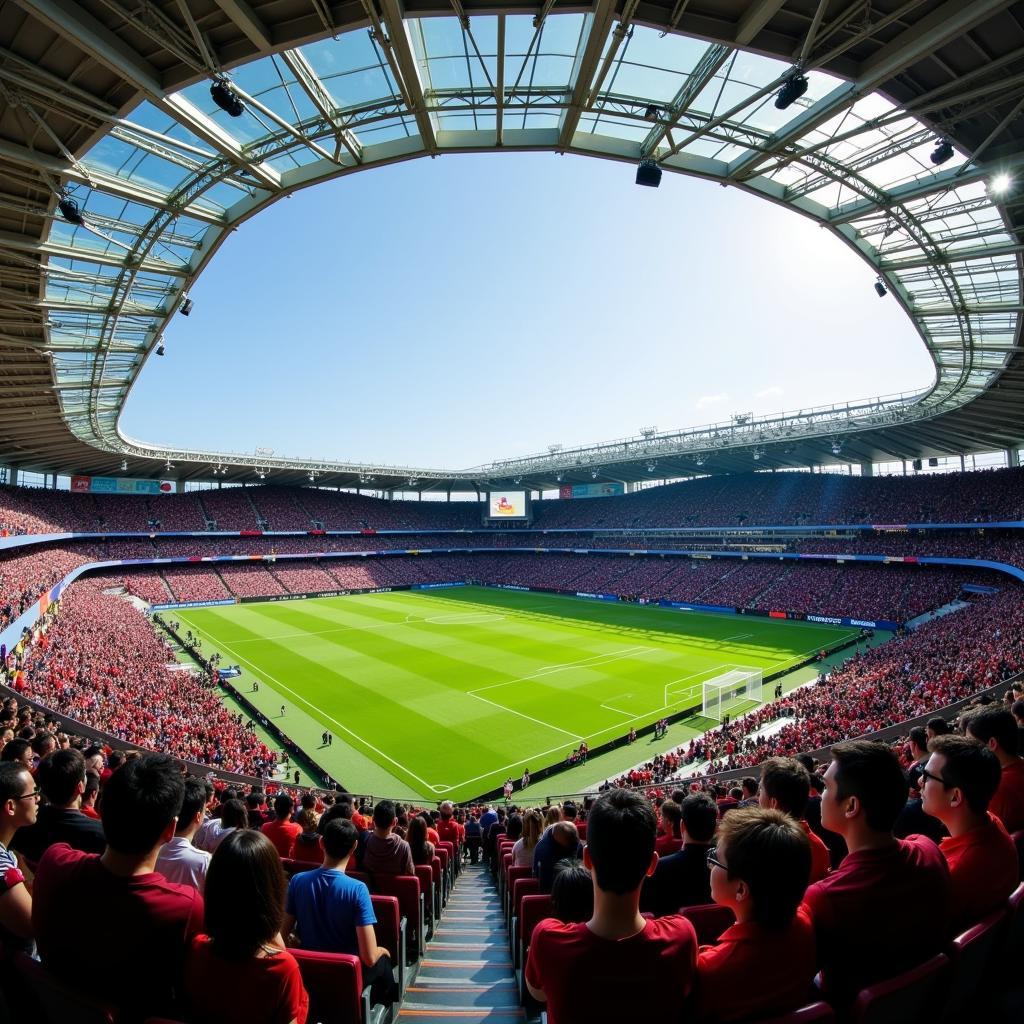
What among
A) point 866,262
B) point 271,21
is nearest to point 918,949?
point 271,21

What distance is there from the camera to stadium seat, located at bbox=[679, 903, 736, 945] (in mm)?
3381

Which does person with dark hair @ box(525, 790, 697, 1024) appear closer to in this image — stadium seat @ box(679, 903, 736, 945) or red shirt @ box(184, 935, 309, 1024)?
red shirt @ box(184, 935, 309, 1024)

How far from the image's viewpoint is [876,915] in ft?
8.53

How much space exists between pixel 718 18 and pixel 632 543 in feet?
203

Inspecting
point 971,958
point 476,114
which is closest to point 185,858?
point 971,958

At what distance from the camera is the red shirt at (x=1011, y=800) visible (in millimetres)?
4406

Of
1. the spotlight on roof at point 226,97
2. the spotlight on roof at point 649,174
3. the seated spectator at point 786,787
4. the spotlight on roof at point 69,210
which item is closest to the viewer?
the seated spectator at point 786,787

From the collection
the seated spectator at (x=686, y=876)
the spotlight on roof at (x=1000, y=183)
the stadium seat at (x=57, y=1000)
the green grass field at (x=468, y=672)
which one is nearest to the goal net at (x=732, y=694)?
the green grass field at (x=468, y=672)

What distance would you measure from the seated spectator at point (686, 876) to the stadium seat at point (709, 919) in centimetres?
39

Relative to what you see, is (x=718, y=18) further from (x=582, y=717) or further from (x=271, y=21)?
(x=582, y=717)

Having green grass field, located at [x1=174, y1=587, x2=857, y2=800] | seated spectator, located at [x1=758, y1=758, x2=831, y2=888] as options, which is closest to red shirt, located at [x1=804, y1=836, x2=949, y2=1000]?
seated spectator, located at [x1=758, y1=758, x2=831, y2=888]

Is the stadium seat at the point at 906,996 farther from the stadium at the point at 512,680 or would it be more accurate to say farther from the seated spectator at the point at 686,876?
the seated spectator at the point at 686,876

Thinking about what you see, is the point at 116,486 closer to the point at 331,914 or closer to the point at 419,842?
the point at 419,842

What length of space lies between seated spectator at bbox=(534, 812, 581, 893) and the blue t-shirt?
2361mm
